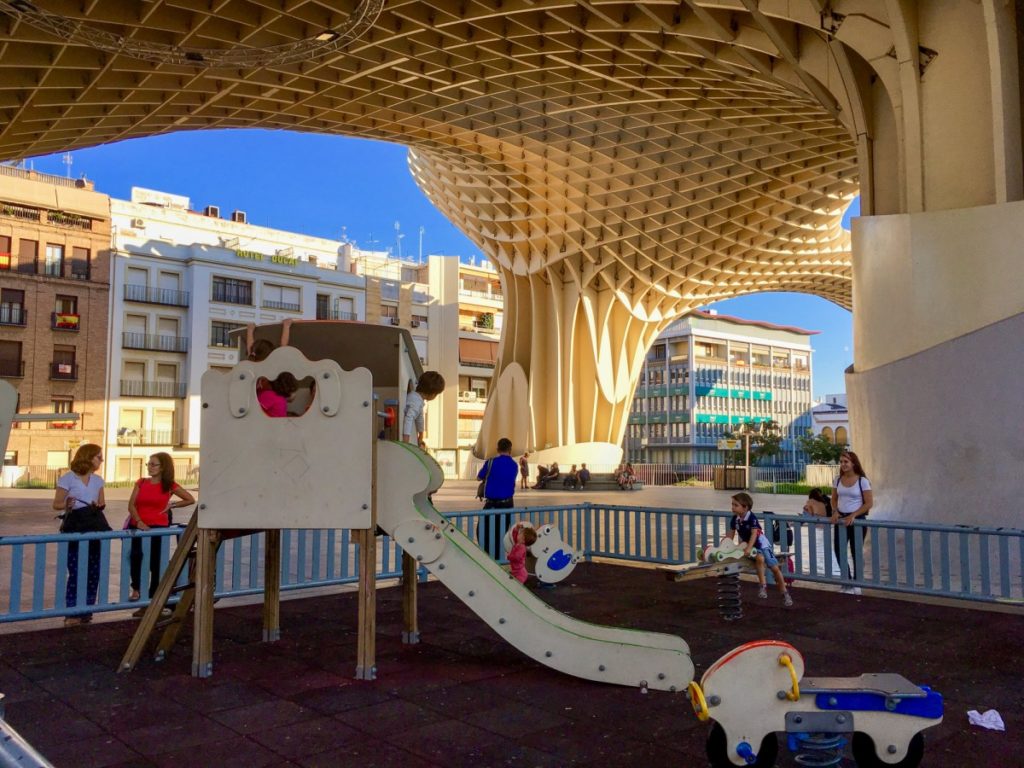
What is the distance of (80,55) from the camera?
16.7 metres

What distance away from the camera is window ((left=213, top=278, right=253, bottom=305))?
44469mm

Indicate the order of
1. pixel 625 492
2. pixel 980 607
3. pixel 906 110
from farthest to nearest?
pixel 625 492 < pixel 906 110 < pixel 980 607

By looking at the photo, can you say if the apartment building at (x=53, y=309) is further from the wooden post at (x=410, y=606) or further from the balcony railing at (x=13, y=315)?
the wooden post at (x=410, y=606)

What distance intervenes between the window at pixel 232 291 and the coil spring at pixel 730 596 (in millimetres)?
41342

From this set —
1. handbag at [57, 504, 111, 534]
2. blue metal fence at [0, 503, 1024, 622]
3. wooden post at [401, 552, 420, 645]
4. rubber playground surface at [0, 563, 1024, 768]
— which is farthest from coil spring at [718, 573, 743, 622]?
handbag at [57, 504, 111, 534]

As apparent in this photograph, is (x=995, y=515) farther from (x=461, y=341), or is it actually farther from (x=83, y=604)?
(x=461, y=341)

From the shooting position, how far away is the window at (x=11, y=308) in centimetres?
3888

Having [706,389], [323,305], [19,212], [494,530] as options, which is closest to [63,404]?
[19,212]

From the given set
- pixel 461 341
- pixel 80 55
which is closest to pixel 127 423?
pixel 461 341

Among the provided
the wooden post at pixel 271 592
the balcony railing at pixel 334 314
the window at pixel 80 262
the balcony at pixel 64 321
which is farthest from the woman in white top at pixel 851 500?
the balcony railing at pixel 334 314

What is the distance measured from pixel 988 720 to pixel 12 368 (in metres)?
43.3

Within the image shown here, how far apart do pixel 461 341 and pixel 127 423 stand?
22.2m

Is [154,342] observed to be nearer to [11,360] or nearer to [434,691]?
[11,360]

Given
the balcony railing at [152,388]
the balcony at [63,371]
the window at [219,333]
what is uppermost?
the window at [219,333]
